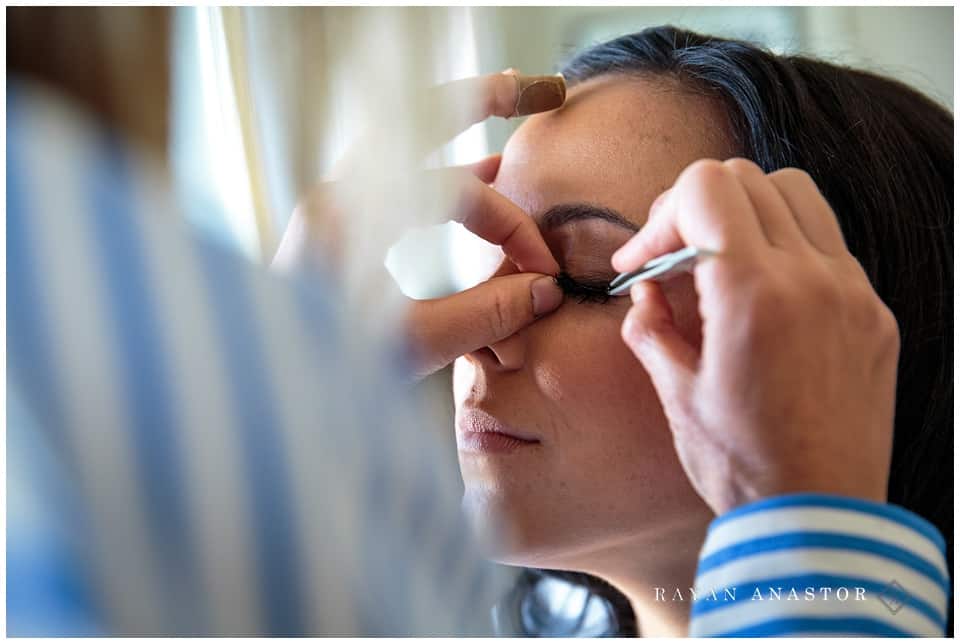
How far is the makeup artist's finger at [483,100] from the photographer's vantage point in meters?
0.85

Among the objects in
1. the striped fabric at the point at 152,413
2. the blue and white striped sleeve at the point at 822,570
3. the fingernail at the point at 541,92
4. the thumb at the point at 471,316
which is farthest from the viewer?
the fingernail at the point at 541,92

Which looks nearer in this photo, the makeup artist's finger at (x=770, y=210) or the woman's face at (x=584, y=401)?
the makeup artist's finger at (x=770, y=210)

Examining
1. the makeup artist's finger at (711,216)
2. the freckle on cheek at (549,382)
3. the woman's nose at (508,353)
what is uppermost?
the makeup artist's finger at (711,216)

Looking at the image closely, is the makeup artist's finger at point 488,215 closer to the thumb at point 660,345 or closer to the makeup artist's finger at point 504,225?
the makeup artist's finger at point 504,225

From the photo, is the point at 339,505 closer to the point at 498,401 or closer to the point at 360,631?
the point at 360,631

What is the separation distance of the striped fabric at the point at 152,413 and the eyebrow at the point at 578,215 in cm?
38

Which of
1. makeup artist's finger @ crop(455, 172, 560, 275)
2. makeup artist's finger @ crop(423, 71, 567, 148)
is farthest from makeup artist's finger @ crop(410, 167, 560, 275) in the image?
makeup artist's finger @ crop(423, 71, 567, 148)

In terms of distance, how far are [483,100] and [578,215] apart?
0.18 metres

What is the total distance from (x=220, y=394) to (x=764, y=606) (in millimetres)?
348

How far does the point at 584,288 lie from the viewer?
759 mm

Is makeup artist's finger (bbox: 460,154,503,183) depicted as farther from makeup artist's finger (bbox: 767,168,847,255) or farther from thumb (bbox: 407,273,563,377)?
makeup artist's finger (bbox: 767,168,847,255)

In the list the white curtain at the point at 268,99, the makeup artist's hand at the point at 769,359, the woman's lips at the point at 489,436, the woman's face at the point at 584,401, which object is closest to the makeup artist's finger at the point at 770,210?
the makeup artist's hand at the point at 769,359

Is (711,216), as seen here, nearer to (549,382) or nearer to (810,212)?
(810,212)

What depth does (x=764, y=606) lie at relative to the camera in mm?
529
